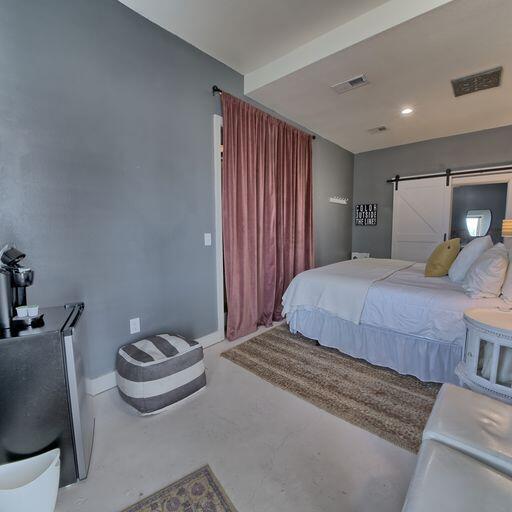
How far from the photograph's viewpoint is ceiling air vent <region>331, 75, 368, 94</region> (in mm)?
2588

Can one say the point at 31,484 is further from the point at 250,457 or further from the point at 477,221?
the point at 477,221

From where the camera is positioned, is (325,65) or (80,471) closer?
(80,471)

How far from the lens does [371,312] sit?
7.35 ft

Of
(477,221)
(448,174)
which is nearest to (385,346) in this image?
(448,174)

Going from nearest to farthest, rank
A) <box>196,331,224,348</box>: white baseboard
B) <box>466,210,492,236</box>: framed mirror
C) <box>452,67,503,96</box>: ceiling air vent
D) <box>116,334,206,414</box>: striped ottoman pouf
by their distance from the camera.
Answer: <box>116,334,206,414</box>: striped ottoman pouf → <box>452,67,503,96</box>: ceiling air vent → <box>196,331,224,348</box>: white baseboard → <box>466,210,492,236</box>: framed mirror

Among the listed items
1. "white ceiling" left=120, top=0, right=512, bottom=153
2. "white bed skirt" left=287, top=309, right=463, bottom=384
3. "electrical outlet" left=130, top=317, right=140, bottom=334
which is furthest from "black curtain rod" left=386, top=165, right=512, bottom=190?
"electrical outlet" left=130, top=317, right=140, bottom=334

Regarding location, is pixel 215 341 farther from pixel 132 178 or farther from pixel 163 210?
pixel 132 178

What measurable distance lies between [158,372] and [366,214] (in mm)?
4748

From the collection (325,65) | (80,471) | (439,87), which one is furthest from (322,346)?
(439,87)

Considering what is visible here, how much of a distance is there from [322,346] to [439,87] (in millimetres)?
2879

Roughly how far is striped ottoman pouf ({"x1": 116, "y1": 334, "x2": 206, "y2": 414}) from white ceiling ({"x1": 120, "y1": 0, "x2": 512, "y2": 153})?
2451 millimetres

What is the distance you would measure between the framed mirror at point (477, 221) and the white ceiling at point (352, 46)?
2787mm

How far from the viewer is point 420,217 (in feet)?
15.1

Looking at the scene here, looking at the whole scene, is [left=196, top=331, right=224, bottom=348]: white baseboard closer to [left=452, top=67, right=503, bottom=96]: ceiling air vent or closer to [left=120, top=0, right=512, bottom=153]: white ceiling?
[left=120, top=0, right=512, bottom=153]: white ceiling
